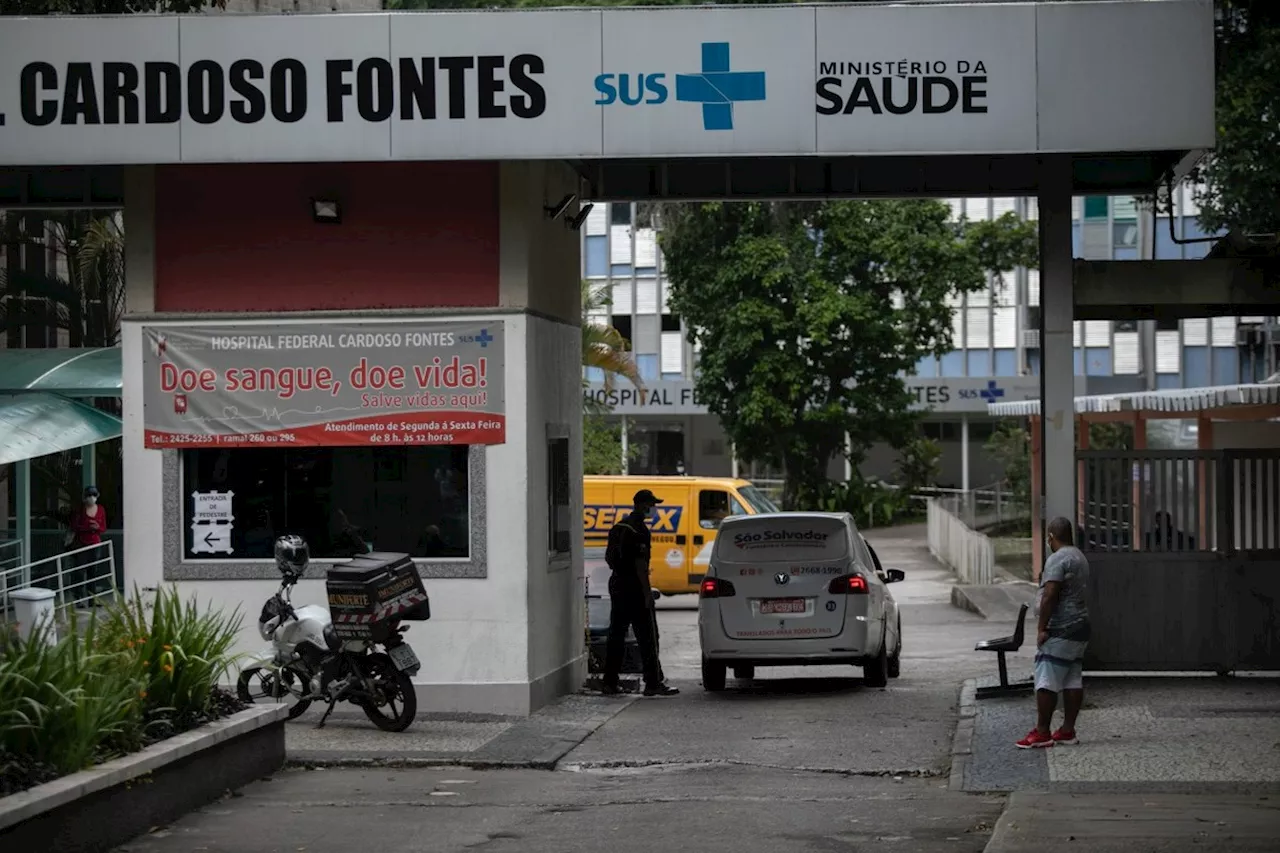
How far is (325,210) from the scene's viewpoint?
50.6ft

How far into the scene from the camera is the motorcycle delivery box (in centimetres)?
1367

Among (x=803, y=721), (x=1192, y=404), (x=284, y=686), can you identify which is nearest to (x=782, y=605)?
(x=803, y=721)

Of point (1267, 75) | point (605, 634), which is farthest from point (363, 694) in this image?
point (1267, 75)

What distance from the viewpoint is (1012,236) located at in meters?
46.4

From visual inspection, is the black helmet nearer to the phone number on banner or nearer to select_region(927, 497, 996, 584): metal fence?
the phone number on banner

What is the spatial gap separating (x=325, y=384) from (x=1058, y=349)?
6.04 meters

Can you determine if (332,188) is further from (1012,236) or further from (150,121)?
(1012,236)

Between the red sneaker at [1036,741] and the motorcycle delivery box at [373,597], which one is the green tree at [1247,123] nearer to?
the red sneaker at [1036,741]

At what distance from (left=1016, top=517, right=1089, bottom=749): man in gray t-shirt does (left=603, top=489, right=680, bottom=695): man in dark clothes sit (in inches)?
203

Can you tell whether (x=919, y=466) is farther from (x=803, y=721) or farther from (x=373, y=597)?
(x=373, y=597)

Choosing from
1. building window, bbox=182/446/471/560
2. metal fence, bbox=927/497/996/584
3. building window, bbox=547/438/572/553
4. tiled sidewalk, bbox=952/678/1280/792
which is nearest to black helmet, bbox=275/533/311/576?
building window, bbox=182/446/471/560

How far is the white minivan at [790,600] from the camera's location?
58.0ft

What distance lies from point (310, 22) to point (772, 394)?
32630 millimetres

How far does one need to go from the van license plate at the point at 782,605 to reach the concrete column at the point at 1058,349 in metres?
2.65
